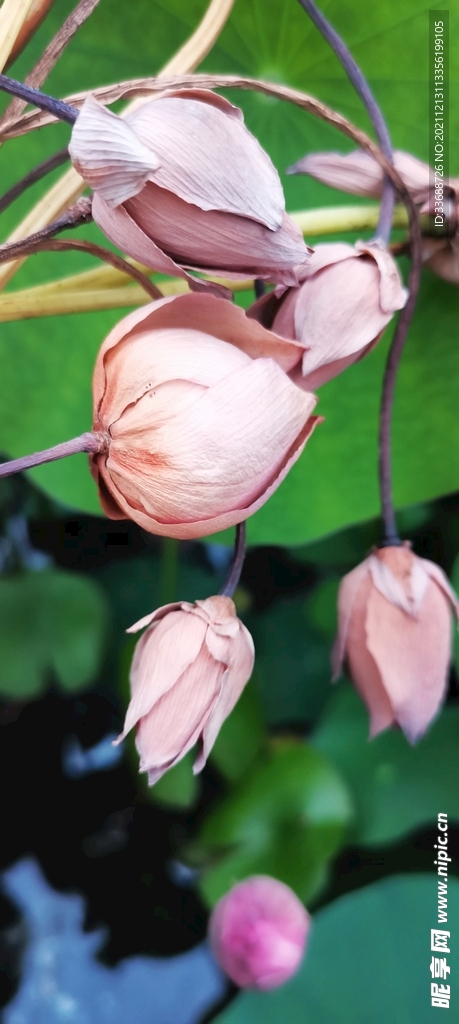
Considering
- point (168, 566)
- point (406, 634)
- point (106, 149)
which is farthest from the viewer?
point (168, 566)

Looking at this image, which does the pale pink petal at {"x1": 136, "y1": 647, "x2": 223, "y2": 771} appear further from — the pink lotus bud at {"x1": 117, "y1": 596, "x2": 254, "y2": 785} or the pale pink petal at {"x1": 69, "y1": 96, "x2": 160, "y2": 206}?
the pale pink petal at {"x1": 69, "y1": 96, "x2": 160, "y2": 206}

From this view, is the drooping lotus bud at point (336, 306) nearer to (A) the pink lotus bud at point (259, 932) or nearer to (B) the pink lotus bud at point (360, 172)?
(B) the pink lotus bud at point (360, 172)

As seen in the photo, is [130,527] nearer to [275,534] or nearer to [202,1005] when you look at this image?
[275,534]

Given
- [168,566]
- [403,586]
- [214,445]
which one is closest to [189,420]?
[214,445]

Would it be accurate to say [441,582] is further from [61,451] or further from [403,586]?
[61,451]

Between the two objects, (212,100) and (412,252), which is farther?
(412,252)

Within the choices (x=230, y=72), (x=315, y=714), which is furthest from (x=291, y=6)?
(x=315, y=714)

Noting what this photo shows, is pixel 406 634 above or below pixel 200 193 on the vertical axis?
below
